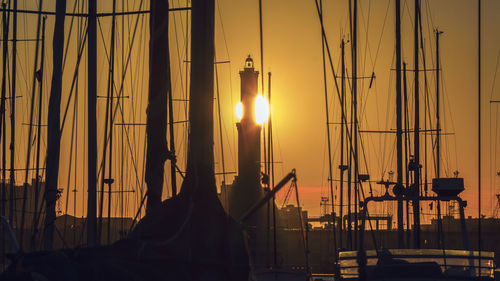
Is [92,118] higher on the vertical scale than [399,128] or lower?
lower

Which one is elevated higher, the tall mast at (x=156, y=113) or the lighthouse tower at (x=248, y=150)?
the lighthouse tower at (x=248, y=150)

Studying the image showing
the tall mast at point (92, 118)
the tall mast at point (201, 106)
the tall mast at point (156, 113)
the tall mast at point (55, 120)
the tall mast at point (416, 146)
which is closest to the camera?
the tall mast at point (201, 106)

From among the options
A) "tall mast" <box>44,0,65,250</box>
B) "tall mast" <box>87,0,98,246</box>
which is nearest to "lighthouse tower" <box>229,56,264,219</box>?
"tall mast" <box>87,0,98,246</box>

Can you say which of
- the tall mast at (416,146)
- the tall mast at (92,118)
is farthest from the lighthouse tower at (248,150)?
the tall mast at (92,118)

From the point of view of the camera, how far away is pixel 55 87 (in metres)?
19.0

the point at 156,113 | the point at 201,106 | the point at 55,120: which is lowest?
the point at 201,106

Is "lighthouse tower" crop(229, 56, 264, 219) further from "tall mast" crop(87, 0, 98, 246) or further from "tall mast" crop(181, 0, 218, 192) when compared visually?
"tall mast" crop(181, 0, 218, 192)

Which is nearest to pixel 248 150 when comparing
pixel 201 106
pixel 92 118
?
pixel 92 118

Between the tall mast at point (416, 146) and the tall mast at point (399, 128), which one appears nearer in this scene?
the tall mast at point (416, 146)

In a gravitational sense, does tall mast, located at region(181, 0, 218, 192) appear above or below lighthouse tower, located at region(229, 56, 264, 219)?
below

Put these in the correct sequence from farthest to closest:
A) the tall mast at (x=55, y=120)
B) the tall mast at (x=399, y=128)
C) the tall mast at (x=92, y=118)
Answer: the tall mast at (x=399, y=128), the tall mast at (x=92, y=118), the tall mast at (x=55, y=120)

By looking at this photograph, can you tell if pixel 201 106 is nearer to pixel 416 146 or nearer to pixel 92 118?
pixel 92 118

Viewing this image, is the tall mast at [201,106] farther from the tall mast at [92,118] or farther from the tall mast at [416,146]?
the tall mast at [416,146]

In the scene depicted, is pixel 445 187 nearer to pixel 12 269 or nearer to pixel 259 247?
pixel 12 269
